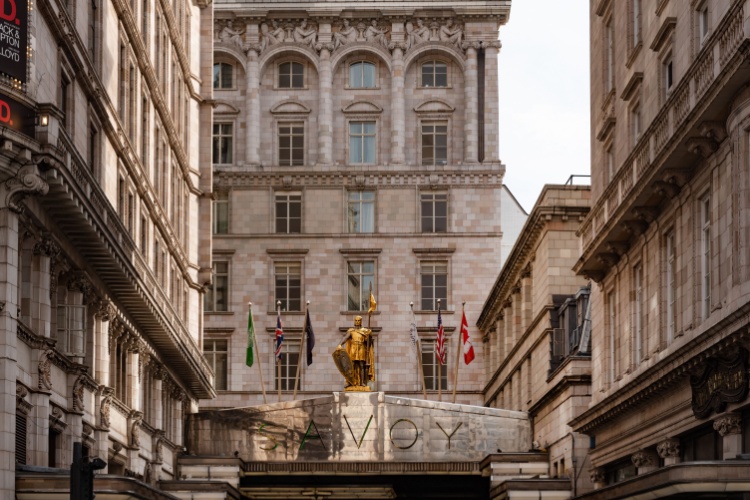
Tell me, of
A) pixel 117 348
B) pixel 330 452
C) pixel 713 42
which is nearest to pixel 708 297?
pixel 713 42

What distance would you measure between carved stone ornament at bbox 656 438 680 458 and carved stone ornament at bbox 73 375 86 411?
15.5m

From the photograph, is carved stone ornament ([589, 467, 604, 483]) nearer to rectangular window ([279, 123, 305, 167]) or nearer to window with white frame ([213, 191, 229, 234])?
window with white frame ([213, 191, 229, 234])

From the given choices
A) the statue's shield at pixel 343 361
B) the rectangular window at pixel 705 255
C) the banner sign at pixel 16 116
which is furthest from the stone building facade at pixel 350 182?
the banner sign at pixel 16 116

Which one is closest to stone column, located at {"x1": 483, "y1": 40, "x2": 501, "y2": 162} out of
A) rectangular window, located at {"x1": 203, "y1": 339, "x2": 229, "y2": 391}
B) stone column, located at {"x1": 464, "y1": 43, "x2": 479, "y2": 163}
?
stone column, located at {"x1": 464, "y1": 43, "x2": 479, "y2": 163}

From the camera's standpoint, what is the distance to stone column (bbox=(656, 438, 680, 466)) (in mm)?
44781

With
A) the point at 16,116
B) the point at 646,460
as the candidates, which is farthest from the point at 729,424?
the point at 16,116

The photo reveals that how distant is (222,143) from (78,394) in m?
57.2

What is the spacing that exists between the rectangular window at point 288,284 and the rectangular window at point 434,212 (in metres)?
7.88

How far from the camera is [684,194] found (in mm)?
43844

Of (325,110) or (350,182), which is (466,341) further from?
(325,110)

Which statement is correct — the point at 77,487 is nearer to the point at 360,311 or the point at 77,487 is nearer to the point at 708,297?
the point at 708,297

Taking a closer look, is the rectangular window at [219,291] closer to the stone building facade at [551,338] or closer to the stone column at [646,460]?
the stone building facade at [551,338]

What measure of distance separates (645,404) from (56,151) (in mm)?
19045

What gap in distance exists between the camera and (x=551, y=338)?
67.4 m
